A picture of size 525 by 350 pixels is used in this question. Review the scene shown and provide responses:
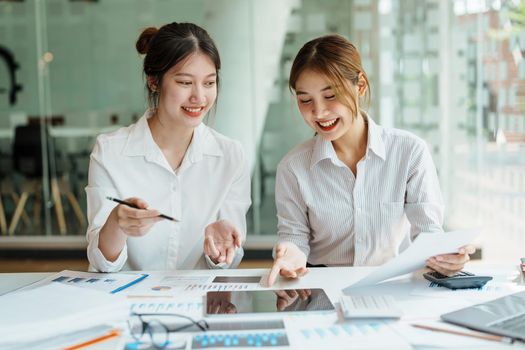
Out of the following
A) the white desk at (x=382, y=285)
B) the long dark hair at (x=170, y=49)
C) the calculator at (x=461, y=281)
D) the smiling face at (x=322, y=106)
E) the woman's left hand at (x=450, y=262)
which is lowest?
the white desk at (x=382, y=285)

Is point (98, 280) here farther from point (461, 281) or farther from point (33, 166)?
point (33, 166)

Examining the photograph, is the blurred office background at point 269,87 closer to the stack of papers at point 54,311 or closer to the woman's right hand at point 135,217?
the woman's right hand at point 135,217

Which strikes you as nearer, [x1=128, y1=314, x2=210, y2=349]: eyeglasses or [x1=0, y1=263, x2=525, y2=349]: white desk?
[x1=128, y1=314, x2=210, y2=349]: eyeglasses

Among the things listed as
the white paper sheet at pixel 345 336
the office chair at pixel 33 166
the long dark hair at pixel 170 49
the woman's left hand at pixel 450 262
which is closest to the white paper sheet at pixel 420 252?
the woman's left hand at pixel 450 262

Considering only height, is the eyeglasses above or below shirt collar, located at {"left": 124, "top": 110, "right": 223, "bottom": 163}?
below

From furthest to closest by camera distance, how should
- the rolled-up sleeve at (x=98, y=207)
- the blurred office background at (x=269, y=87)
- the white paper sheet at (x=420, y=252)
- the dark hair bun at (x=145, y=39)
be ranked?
1. the blurred office background at (x=269, y=87)
2. the dark hair bun at (x=145, y=39)
3. the rolled-up sleeve at (x=98, y=207)
4. the white paper sheet at (x=420, y=252)

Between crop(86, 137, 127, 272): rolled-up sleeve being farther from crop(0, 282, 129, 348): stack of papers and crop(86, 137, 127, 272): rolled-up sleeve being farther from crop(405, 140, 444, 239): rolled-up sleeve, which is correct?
crop(405, 140, 444, 239): rolled-up sleeve

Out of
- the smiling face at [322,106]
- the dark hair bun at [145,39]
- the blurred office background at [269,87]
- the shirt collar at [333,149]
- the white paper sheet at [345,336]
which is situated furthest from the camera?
the blurred office background at [269,87]

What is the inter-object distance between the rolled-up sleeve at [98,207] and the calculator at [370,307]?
2.38ft

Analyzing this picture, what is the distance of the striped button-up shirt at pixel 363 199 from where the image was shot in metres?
2.03

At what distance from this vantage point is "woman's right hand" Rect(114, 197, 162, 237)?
5.30ft

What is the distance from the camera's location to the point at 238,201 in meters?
2.14

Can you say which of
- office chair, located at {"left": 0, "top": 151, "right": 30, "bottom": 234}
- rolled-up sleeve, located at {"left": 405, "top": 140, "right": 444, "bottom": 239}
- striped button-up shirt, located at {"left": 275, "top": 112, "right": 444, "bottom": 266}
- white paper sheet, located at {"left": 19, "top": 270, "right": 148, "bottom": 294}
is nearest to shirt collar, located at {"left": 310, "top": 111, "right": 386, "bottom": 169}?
striped button-up shirt, located at {"left": 275, "top": 112, "right": 444, "bottom": 266}

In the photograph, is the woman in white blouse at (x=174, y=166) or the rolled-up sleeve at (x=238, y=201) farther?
the rolled-up sleeve at (x=238, y=201)
